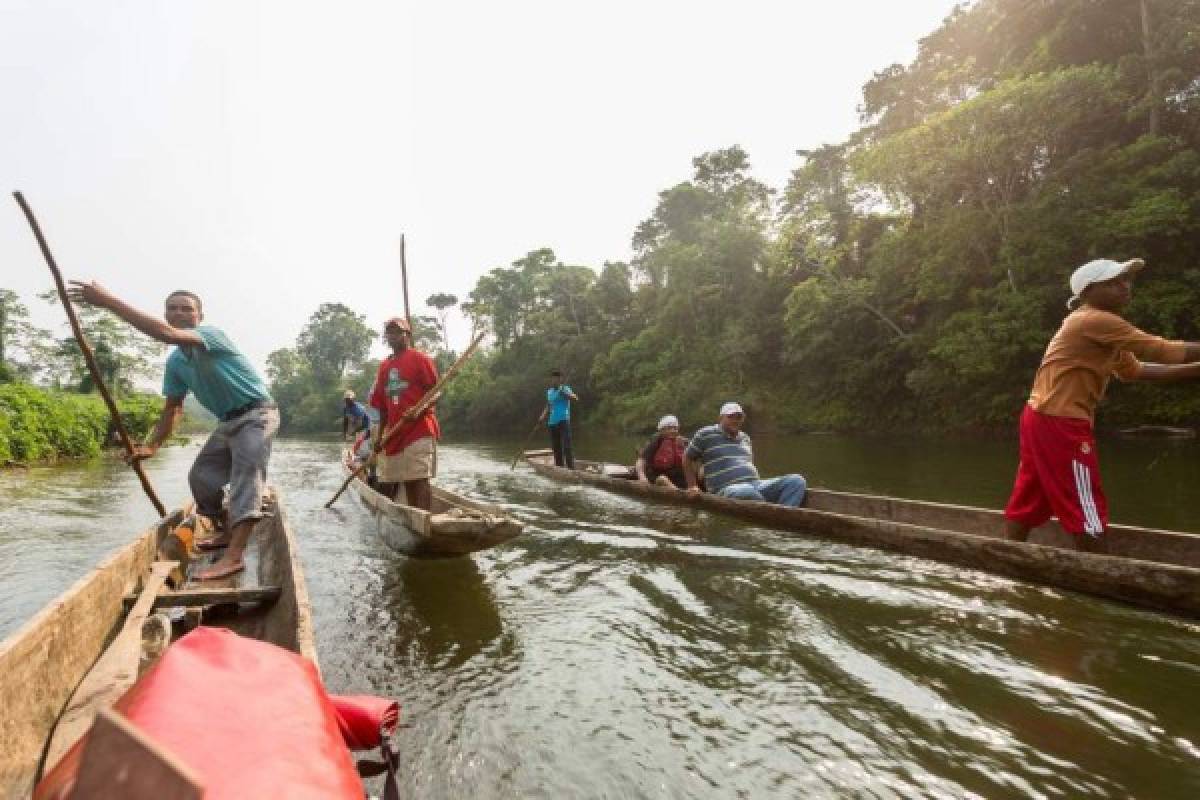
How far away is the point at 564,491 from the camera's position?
961 cm

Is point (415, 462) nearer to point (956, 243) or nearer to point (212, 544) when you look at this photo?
point (212, 544)

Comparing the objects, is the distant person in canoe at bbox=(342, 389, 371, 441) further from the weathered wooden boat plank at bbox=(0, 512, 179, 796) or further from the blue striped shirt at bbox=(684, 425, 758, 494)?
the weathered wooden boat plank at bbox=(0, 512, 179, 796)

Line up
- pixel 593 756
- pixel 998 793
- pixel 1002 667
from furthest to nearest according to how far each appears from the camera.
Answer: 1. pixel 1002 667
2. pixel 593 756
3. pixel 998 793

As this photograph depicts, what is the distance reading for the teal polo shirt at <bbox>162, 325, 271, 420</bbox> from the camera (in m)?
3.83

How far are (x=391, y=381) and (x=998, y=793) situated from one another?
16.5 feet

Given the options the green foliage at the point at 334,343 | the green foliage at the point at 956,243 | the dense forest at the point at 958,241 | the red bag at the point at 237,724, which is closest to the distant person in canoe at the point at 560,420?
the green foliage at the point at 956,243

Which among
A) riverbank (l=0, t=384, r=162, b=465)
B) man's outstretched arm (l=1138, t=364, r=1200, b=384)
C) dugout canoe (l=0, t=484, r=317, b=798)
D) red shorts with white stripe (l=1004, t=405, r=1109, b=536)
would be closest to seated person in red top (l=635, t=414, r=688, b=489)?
red shorts with white stripe (l=1004, t=405, r=1109, b=536)

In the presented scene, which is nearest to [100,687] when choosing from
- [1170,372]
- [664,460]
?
[1170,372]

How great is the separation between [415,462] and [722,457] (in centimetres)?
332

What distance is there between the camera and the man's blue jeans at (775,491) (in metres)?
6.26

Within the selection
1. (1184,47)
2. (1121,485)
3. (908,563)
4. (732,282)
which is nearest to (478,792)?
(908,563)

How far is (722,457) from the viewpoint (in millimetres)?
6789

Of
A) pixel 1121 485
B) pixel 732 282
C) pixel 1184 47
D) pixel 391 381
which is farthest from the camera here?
pixel 732 282

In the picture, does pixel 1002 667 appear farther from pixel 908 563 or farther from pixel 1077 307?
pixel 1077 307
